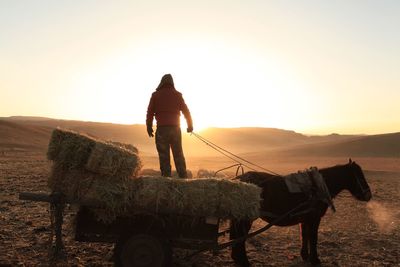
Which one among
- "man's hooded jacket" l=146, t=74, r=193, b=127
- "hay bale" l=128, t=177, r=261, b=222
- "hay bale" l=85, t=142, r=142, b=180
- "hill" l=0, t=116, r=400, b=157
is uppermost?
"man's hooded jacket" l=146, t=74, r=193, b=127

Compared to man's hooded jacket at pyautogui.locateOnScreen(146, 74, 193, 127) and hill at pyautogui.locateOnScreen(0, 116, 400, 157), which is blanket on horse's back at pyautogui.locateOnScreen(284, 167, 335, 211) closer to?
man's hooded jacket at pyautogui.locateOnScreen(146, 74, 193, 127)

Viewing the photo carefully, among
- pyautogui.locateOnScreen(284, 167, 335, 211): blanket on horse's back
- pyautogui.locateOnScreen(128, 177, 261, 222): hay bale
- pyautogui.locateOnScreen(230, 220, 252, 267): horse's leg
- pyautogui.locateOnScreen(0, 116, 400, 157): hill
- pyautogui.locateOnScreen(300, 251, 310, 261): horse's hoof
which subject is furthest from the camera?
pyautogui.locateOnScreen(0, 116, 400, 157): hill

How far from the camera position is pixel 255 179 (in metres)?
8.10

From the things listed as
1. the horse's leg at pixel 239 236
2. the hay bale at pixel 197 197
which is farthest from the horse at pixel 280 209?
the hay bale at pixel 197 197

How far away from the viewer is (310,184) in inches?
316

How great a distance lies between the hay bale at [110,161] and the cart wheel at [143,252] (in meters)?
1.07

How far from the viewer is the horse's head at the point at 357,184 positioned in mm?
8602

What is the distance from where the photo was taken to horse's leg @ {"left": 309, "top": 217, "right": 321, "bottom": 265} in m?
8.15

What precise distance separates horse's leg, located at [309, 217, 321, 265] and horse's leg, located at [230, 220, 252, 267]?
1.29 meters

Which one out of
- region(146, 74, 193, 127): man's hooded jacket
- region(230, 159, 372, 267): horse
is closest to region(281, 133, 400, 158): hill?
region(230, 159, 372, 267): horse

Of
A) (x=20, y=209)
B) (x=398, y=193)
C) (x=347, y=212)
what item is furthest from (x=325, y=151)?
(x=20, y=209)

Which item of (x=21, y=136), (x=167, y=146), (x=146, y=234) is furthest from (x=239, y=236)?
(x=21, y=136)

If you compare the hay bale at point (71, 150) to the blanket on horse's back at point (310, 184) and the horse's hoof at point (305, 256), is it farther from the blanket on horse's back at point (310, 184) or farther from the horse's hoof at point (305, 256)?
the horse's hoof at point (305, 256)

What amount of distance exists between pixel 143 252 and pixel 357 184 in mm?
4486
